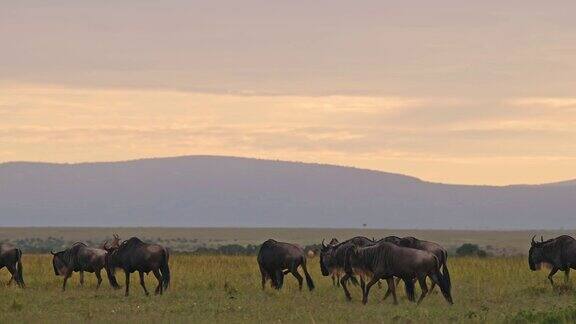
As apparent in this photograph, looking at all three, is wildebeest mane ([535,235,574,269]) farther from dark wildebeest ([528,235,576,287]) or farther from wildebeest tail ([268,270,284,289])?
wildebeest tail ([268,270,284,289])

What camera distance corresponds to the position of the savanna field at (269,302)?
24.3 m

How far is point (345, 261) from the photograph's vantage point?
29672 mm

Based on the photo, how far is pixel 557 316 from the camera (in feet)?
75.1

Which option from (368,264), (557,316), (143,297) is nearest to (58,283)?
(143,297)

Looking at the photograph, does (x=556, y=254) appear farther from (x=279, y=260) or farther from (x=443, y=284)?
(x=279, y=260)

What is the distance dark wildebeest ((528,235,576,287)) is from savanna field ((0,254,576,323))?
2.10 feet

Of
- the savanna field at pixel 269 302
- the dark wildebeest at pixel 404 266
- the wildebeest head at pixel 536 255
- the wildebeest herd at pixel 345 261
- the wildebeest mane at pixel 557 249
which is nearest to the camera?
the savanna field at pixel 269 302

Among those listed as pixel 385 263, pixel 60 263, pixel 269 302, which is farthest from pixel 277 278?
pixel 60 263

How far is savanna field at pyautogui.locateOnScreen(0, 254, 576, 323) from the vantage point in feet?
79.9

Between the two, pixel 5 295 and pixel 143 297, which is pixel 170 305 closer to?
pixel 143 297

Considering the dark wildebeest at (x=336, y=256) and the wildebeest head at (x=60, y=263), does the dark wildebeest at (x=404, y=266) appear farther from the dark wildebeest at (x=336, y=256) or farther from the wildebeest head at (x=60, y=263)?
the wildebeest head at (x=60, y=263)

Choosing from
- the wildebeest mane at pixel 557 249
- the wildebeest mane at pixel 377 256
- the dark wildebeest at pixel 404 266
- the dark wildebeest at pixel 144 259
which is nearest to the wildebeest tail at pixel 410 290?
the dark wildebeest at pixel 404 266

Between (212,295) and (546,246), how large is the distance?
9.42m

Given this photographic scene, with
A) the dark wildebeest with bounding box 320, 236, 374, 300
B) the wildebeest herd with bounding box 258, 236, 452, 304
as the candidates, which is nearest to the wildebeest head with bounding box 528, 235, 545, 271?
the wildebeest herd with bounding box 258, 236, 452, 304
